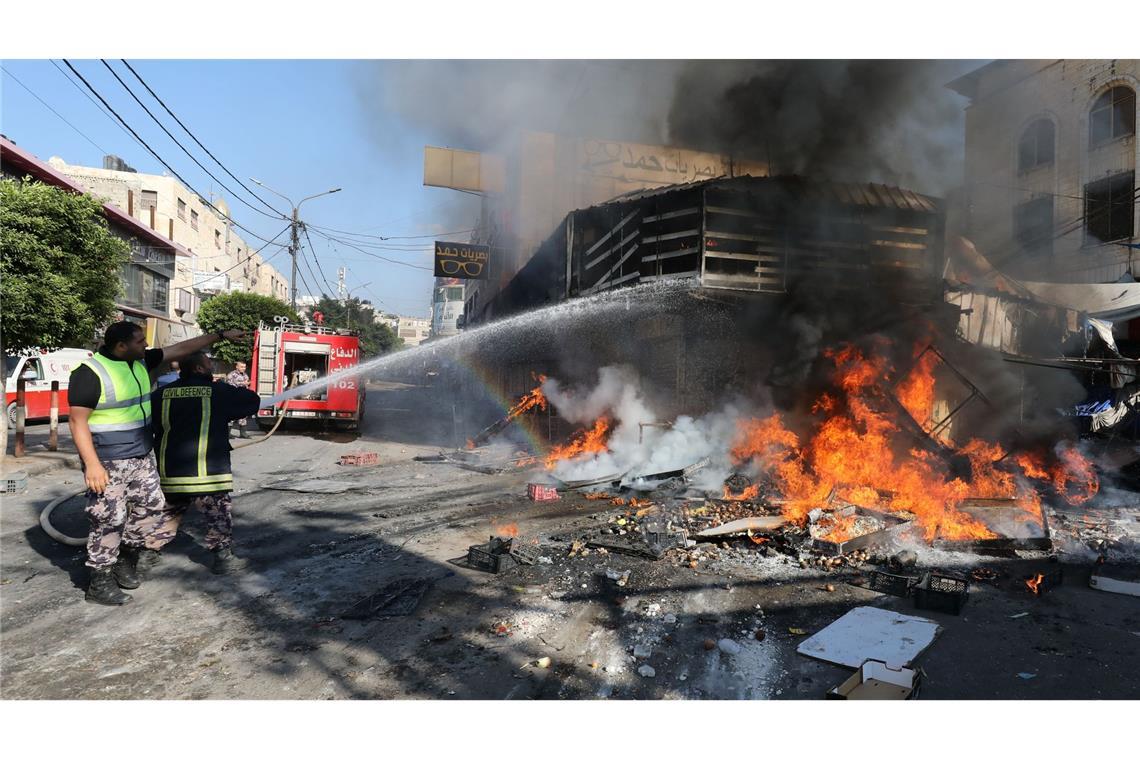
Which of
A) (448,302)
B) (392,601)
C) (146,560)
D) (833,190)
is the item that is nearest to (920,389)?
(833,190)

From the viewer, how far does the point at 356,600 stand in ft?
14.1

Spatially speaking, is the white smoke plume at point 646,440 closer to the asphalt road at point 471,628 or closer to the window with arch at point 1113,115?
the asphalt road at point 471,628

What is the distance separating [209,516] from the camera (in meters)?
4.85

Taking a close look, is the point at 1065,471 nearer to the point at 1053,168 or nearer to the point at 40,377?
the point at 1053,168

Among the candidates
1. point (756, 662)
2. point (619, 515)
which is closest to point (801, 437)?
point (619, 515)

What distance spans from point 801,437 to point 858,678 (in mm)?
5800

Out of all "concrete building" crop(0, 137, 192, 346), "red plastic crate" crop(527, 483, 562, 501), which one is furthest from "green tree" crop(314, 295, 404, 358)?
"red plastic crate" crop(527, 483, 562, 501)

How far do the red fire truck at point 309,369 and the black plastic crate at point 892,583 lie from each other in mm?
13132

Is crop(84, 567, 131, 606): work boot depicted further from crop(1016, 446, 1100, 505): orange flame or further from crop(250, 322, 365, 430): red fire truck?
crop(250, 322, 365, 430): red fire truck

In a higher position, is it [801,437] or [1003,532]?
[801,437]

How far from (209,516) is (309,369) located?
13.1m

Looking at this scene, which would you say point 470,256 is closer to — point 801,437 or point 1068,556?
point 801,437

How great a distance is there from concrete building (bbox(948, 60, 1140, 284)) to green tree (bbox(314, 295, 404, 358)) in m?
39.2

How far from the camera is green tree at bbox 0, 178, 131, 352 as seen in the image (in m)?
8.49
